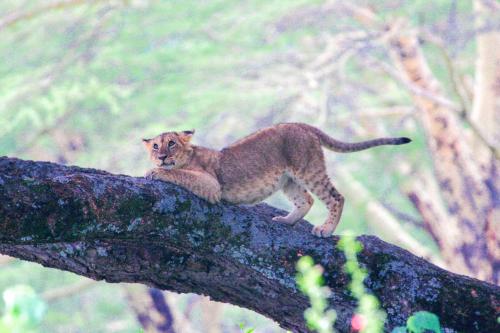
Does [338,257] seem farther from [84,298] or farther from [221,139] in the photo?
[84,298]

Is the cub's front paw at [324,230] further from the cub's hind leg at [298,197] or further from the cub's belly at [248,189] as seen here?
the cub's belly at [248,189]

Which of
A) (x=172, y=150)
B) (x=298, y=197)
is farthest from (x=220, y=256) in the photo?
(x=298, y=197)

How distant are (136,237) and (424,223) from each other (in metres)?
10.3

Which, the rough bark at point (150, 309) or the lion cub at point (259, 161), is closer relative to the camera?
the lion cub at point (259, 161)

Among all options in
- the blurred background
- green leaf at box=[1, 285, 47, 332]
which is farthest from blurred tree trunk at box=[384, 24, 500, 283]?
green leaf at box=[1, 285, 47, 332]

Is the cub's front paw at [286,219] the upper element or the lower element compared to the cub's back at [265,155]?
lower

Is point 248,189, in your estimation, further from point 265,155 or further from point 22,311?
point 22,311

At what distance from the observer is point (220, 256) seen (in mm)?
4668

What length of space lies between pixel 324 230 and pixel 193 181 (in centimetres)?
96

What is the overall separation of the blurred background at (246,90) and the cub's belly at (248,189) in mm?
6800

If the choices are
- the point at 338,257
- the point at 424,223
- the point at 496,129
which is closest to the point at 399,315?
the point at 338,257

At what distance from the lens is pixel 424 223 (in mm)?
14031

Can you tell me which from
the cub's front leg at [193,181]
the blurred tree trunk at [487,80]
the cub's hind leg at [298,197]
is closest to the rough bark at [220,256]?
the cub's front leg at [193,181]

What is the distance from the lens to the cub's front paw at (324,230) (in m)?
A: 5.22
